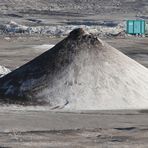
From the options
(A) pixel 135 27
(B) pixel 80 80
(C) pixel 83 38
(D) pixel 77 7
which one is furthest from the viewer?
(D) pixel 77 7

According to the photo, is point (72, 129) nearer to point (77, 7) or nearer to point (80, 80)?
point (80, 80)

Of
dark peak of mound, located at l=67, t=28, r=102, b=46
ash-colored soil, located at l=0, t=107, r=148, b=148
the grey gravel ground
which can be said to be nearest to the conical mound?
dark peak of mound, located at l=67, t=28, r=102, b=46

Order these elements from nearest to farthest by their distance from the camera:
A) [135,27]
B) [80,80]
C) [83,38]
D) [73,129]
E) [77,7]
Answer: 1. [73,129]
2. [80,80]
3. [83,38]
4. [135,27]
5. [77,7]

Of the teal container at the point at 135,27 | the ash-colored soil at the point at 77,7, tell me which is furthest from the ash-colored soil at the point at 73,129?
the ash-colored soil at the point at 77,7

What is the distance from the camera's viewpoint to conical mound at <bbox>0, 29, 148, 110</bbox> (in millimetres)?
22406

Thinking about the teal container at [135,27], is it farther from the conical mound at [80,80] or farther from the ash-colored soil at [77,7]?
the ash-colored soil at [77,7]

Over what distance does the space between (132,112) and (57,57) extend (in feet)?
11.9

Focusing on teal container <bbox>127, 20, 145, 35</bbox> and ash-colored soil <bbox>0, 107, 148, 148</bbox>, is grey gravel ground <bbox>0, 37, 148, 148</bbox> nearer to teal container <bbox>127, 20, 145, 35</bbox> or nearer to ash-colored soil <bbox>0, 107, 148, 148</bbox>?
ash-colored soil <bbox>0, 107, 148, 148</bbox>

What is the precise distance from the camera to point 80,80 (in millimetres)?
23062

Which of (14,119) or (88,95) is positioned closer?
(14,119)

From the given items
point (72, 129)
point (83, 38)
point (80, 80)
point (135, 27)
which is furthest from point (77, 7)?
point (72, 129)

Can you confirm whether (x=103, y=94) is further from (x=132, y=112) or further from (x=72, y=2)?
(x=72, y=2)

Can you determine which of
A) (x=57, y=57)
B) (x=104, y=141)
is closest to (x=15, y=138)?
(x=104, y=141)

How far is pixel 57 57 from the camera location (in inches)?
936
